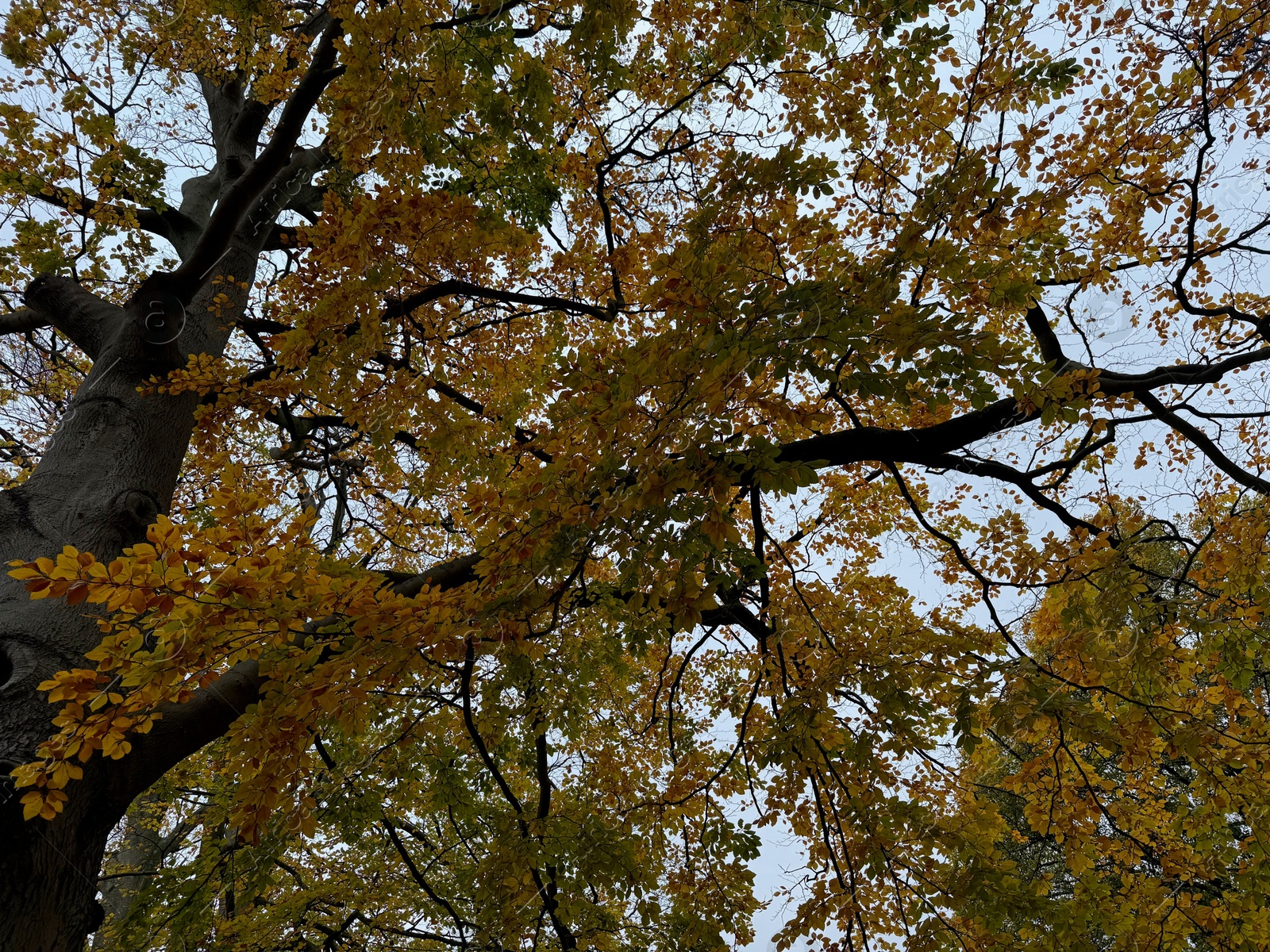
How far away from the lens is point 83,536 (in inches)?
115

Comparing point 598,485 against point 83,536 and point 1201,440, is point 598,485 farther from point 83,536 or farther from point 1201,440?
point 1201,440

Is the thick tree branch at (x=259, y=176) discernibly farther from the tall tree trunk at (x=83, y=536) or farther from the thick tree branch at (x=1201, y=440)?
the thick tree branch at (x=1201, y=440)

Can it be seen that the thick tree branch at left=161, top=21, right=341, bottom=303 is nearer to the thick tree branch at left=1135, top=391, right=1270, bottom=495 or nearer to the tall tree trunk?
the tall tree trunk

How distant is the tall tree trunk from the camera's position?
2.15 metres

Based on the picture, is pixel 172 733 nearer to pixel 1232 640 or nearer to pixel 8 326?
pixel 8 326

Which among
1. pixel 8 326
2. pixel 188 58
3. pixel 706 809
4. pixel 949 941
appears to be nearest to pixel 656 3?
pixel 188 58

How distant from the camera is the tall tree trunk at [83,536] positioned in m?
2.15

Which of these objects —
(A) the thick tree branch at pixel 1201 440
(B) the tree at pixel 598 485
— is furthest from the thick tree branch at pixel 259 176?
(A) the thick tree branch at pixel 1201 440

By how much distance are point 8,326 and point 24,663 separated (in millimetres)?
3341

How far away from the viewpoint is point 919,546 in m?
6.06

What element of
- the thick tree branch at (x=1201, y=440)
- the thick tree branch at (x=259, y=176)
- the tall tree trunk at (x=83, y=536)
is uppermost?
the thick tree branch at (x=259, y=176)

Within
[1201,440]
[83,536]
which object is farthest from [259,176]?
[1201,440]

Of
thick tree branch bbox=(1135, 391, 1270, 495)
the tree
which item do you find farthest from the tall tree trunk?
thick tree branch bbox=(1135, 391, 1270, 495)

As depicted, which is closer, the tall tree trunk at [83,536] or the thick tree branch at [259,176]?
the tall tree trunk at [83,536]
